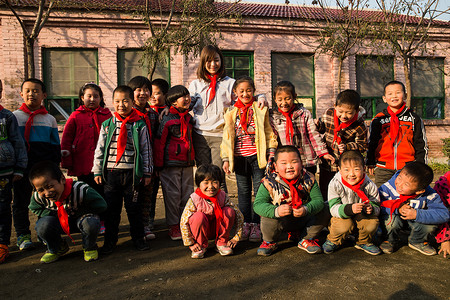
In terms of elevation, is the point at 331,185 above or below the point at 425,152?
below

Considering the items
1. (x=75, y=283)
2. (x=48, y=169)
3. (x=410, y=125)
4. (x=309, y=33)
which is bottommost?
(x=75, y=283)

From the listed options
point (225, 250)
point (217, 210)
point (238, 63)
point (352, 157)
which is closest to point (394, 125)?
point (352, 157)

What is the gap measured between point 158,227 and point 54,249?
4.32ft

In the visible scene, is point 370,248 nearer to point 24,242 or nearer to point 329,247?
point 329,247

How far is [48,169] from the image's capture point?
3.00 metres

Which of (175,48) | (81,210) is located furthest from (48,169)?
(175,48)

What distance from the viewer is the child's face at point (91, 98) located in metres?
3.79

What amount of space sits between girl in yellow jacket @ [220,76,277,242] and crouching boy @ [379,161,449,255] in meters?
1.22

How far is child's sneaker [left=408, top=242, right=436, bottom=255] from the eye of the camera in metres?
3.06

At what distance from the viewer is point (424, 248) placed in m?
3.10

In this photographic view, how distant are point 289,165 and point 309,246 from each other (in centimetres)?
79

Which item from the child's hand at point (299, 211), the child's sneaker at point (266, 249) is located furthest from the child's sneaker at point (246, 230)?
the child's hand at point (299, 211)

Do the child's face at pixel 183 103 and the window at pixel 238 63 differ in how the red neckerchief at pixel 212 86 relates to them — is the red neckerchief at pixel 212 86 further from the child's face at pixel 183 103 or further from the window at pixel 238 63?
the window at pixel 238 63

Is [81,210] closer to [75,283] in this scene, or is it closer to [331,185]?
[75,283]
